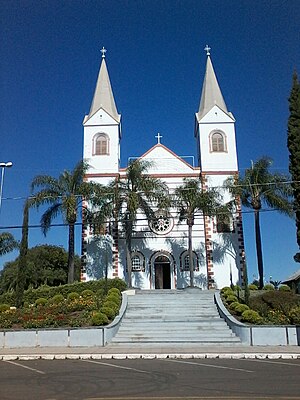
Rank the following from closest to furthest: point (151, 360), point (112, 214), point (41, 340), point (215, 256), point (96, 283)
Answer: point (151, 360) < point (41, 340) < point (96, 283) < point (112, 214) < point (215, 256)

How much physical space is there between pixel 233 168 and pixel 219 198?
3459 mm

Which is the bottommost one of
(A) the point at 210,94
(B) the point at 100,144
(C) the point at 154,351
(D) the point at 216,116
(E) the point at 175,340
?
(C) the point at 154,351

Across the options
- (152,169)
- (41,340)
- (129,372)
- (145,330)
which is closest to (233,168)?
(152,169)

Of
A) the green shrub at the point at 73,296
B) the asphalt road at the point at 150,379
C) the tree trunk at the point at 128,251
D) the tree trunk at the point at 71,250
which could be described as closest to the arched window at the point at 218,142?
the tree trunk at the point at 128,251

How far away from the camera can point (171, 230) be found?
33000 millimetres

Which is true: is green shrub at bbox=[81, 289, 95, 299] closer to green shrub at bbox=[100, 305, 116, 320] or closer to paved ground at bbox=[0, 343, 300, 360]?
green shrub at bbox=[100, 305, 116, 320]

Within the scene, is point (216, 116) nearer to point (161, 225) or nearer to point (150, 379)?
point (161, 225)

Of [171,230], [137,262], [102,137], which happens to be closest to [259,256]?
[171,230]

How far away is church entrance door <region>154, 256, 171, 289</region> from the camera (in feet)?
107

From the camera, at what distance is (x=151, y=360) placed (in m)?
12.9

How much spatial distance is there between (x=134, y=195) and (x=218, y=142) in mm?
10420

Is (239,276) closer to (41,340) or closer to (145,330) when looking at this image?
(145,330)

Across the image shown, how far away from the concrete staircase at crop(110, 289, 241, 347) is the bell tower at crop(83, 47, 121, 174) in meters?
13.7

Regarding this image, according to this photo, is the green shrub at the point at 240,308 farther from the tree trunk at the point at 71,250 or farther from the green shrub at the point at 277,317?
the tree trunk at the point at 71,250
